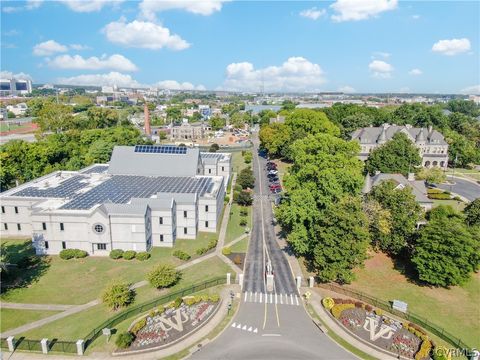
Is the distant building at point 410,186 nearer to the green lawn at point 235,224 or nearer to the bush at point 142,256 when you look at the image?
the green lawn at point 235,224

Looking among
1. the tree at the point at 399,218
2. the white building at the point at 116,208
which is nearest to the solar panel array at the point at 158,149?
the white building at the point at 116,208

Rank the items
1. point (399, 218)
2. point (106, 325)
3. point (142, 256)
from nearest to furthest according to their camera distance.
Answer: point (106, 325) → point (399, 218) → point (142, 256)

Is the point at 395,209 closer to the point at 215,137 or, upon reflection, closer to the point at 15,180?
the point at 15,180

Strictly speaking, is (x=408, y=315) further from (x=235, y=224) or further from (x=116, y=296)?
(x=235, y=224)

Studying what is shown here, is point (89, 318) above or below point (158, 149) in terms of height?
below

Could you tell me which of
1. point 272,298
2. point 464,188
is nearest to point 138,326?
point 272,298

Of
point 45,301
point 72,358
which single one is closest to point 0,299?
point 45,301

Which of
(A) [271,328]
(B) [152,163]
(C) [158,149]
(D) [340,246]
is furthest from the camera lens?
(C) [158,149]
